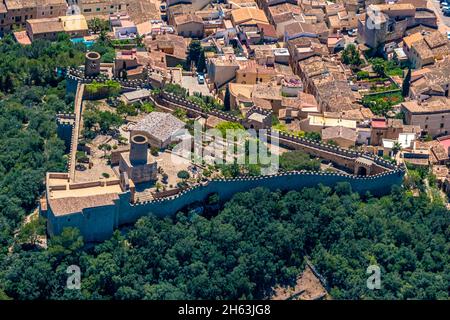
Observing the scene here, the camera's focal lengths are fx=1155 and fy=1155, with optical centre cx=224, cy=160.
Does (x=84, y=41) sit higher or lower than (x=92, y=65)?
lower

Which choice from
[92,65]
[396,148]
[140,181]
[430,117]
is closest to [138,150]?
[140,181]

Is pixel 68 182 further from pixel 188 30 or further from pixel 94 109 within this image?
pixel 188 30

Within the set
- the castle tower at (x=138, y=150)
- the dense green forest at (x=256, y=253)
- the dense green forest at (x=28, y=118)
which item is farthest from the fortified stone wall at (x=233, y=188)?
the dense green forest at (x=28, y=118)

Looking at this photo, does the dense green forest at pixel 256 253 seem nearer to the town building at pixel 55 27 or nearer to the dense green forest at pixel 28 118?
the dense green forest at pixel 28 118

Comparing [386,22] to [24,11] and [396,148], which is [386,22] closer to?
[396,148]

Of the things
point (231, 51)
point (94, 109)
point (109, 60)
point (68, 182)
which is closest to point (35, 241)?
point (68, 182)

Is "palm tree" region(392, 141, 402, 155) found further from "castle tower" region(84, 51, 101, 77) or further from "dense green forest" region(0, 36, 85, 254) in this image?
"dense green forest" region(0, 36, 85, 254)

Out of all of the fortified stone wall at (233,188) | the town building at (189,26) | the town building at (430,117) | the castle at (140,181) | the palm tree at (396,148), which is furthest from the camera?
the town building at (189,26)
